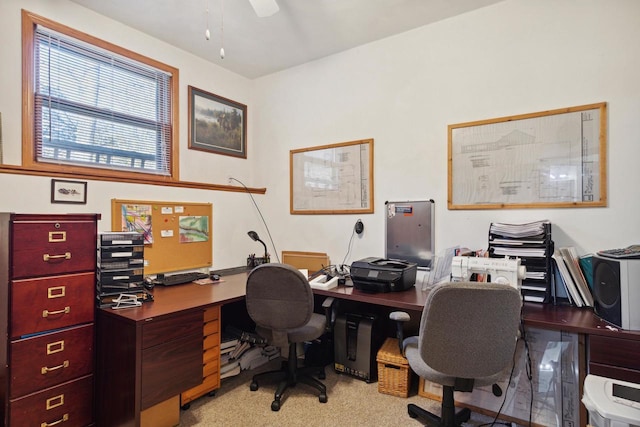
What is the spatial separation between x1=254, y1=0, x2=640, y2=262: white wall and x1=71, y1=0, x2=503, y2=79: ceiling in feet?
Answer: 0.54

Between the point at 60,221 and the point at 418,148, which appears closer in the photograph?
the point at 60,221

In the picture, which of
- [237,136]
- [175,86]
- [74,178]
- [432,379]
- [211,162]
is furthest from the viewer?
[237,136]

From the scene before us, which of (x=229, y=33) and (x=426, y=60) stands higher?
(x=229, y=33)

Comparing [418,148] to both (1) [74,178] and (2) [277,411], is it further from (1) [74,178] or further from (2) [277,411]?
(1) [74,178]

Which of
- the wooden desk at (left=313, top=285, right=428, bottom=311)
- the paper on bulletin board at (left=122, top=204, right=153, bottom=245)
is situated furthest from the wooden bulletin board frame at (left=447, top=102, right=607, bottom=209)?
the paper on bulletin board at (left=122, top=204, right=153, bottom=245)

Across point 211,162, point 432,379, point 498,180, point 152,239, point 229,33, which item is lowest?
point 432,379

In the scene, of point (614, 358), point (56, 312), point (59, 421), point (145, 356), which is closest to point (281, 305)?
point (145, 356)

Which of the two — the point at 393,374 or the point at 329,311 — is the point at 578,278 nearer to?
the point at 393,374

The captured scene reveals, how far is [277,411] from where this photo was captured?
7.18 feet

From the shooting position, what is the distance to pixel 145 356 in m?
1.83

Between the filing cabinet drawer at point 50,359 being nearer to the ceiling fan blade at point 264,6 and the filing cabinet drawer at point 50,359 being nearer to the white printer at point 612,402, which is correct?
the ceiling fan blade at point 264,6

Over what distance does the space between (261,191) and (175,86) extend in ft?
4.32

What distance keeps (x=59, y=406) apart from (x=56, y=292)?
2.07ft

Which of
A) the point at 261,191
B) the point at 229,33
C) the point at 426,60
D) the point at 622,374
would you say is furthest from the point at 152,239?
the point at 622,374
